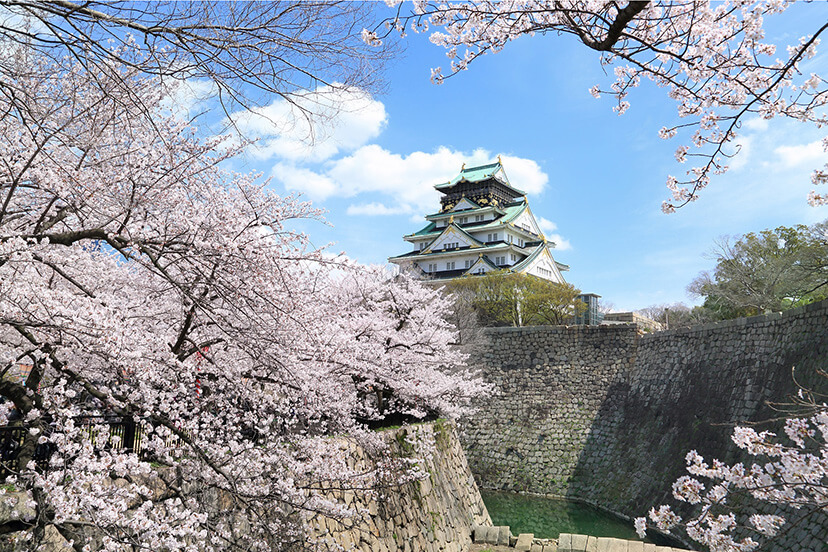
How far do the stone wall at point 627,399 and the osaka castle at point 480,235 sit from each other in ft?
35.9

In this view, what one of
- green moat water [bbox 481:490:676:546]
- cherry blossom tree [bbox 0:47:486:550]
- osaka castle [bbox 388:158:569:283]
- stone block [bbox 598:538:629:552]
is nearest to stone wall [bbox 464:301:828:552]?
green moat water [bbox 481:490:676:546]

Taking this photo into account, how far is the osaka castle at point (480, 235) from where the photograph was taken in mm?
33875

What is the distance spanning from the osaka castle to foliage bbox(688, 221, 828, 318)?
434 inches

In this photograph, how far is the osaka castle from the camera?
33875 millimetres

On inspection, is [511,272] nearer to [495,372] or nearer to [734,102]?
[495,372]

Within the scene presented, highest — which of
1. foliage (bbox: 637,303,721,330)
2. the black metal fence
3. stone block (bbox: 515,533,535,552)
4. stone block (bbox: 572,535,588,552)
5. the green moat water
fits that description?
foliage (bbox: 637,303,721,330)

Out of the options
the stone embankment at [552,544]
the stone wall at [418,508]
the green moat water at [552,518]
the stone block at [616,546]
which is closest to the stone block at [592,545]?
the stone embankment at [552,544]

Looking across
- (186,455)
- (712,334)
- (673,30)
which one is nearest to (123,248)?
(186,455)

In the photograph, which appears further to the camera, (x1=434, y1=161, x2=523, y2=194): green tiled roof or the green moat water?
(x1=434, y1=161, x2=523, y2=194): green tiled roof

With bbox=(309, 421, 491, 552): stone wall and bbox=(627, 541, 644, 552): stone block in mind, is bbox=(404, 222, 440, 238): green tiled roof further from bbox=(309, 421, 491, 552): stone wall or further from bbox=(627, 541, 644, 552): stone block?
bbox=(627, 541, 644, 552): stone block

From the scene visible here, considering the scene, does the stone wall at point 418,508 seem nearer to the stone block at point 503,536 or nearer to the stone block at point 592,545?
the stone block at point 503,536

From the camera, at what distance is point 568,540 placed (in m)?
9.84

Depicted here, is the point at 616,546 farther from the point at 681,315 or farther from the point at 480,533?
the point at 681,315

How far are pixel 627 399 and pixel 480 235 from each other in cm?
2059
